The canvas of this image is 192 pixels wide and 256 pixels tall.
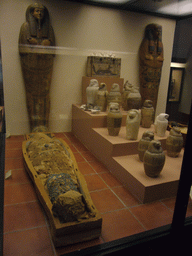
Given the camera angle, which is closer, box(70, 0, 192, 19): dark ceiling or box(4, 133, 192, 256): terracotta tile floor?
box(4, 133, 192, 256): terracotta tile floor

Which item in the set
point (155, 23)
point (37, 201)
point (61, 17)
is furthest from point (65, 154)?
point (155, 23)

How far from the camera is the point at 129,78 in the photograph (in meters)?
3.73

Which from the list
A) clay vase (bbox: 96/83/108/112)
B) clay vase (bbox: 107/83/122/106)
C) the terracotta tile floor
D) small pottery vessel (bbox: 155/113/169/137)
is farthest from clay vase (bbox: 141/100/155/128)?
the terracotta tile floor

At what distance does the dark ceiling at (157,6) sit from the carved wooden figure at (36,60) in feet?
1.60

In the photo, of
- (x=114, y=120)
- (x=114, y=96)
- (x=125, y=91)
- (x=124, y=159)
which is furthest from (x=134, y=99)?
(x=124, y=159)

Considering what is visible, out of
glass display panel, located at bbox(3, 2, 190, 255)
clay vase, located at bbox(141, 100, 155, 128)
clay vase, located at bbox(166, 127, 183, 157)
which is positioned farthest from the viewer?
clay vase, located at bbox(141, 100, 155, 128)

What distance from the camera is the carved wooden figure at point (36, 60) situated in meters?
2.23

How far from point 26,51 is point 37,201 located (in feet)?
5.23

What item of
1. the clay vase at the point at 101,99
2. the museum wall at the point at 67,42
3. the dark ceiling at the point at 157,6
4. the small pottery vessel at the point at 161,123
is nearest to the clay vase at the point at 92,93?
the clay vase at the point at 101,99

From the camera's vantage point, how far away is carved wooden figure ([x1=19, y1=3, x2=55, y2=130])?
2.23 m

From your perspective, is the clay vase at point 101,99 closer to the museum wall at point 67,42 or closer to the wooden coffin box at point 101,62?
the wooden coffin box at point 101,62

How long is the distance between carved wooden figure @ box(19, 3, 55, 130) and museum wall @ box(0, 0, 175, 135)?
7 centimetres

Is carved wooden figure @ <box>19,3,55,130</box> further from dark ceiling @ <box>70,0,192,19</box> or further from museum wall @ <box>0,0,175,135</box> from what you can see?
dark ceiling @ <box>70,0,192,19</box>

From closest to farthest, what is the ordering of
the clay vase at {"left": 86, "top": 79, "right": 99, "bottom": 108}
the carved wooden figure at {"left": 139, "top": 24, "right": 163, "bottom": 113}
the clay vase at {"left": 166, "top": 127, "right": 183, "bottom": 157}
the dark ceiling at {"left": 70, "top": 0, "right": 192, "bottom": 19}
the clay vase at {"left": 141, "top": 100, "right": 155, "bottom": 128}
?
the dark ceiling at {"left": 70, "top": 0, "right": 192, "bottom": 19} → the carved wooden figure at {"left": 139, "top": 24, "right": 163, "bottom": 113} → the clay vase at {"left": 166, "top": 127, "right": 183, "bottom": 157} → the clay vase at {"left": 86, "top": 79, "right": 99, "bottom": 108} → the clay vase at {"left": 141, "top": 100, "right": 155, "bottom": 128}
